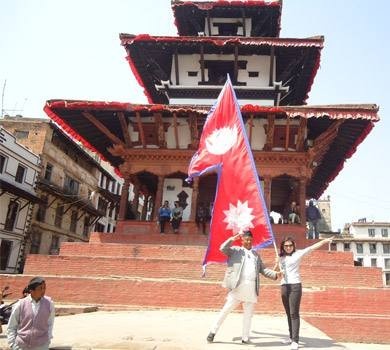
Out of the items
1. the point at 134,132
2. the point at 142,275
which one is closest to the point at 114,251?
the point at 142,275

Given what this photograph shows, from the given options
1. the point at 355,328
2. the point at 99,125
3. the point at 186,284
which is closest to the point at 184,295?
the point at 186,284

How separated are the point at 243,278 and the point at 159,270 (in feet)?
16.5

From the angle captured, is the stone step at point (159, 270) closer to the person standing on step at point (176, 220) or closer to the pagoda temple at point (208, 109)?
the person standing on step at point (176, 220)

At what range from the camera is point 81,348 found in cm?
439

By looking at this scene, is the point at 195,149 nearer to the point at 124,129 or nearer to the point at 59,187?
the point at 124,129

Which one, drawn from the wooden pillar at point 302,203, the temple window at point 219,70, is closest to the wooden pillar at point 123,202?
the temple window at point 219,70

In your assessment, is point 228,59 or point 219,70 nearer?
point 228,59

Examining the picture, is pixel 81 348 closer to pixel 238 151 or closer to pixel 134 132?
pixel 238 151

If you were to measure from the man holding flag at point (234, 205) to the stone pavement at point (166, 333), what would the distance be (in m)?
0.42

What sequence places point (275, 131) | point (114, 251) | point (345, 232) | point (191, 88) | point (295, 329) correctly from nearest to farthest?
point (295, 329) < point (114, 251) < point (275, 131) < point (191, 88) < point (345, 232)

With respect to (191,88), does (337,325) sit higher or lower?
lower

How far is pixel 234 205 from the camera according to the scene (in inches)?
234

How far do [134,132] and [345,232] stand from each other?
200 feet

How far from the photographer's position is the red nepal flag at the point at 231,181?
19.0 ft
